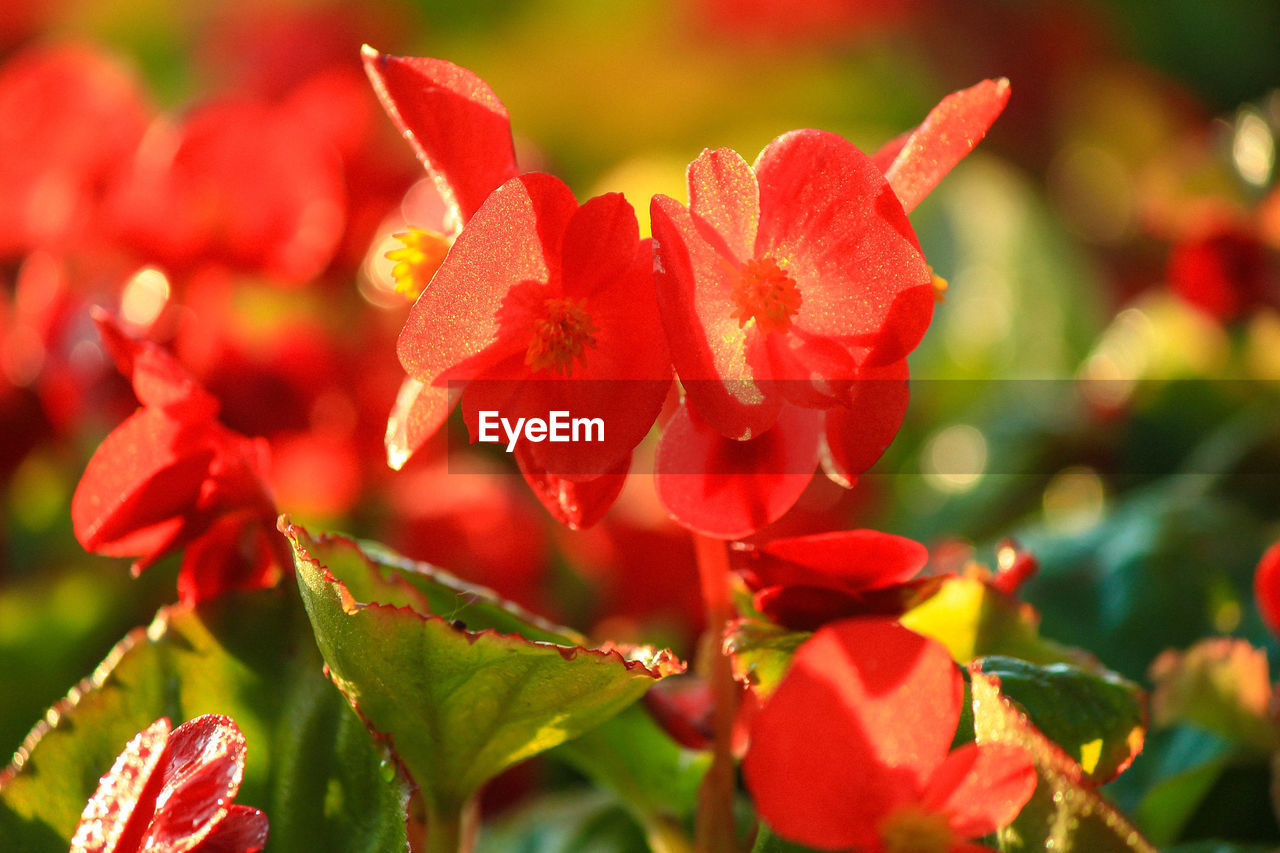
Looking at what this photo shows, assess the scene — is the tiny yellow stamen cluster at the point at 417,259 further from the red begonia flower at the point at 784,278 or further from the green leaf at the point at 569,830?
the green leaf at the point at 569,830

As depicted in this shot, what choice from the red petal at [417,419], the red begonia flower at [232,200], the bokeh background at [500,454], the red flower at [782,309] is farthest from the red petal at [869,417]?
the red begonia flower at [232,200]

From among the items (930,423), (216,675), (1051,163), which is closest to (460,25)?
(1051,163)

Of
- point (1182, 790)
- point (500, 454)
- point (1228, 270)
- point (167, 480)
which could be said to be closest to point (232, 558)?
point (167, 480)

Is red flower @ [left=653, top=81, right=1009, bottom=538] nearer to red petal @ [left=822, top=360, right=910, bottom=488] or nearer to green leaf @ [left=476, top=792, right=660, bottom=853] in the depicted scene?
red petal @ [left=822, top=360, right=910, bottom=488]

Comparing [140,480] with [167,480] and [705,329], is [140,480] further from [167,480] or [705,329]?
[705,329]

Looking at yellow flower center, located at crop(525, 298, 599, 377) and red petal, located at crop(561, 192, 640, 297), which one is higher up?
red petal, located at crop(561, 192, 640, 297)

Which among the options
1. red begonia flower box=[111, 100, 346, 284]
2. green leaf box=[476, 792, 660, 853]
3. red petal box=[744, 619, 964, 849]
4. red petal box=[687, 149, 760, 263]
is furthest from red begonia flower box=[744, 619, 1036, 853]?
red begonia flower box=[111, 100, 346, 284]
